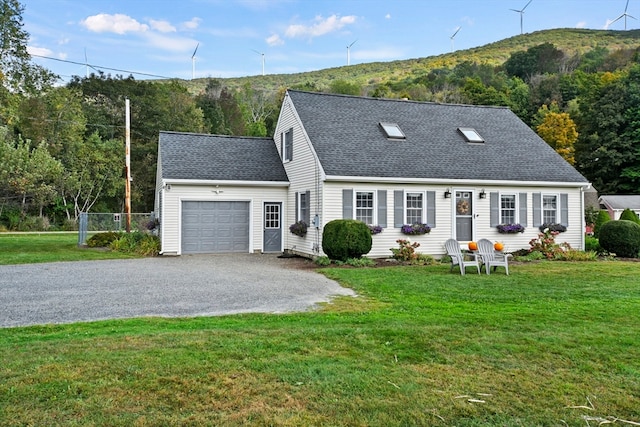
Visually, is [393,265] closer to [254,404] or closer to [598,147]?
[254,404]

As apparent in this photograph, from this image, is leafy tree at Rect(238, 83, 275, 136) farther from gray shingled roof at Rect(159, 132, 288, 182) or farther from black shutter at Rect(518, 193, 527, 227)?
black shutter at Rect(518, 193, 527, 227)

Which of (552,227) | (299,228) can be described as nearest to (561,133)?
(552,227)

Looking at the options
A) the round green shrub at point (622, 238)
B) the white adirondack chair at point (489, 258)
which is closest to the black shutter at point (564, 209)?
the round green shrub at point (622, 238)

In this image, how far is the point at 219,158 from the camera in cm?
1739

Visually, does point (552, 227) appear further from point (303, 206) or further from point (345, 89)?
point (345, 89)

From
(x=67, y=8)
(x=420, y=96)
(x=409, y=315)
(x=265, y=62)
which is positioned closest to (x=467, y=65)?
(x=420, y=96)

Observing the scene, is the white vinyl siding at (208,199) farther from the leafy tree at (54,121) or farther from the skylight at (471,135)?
the leafy tree at (54,121)

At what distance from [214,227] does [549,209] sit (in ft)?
38.7

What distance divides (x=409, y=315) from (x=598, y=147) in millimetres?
40470

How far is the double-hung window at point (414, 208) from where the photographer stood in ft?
48.9

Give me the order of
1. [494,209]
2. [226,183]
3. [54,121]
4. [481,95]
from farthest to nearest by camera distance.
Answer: [481,95], [54,121], [226,183], [494,209]

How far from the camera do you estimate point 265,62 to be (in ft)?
108

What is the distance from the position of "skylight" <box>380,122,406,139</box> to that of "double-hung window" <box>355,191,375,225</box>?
2.88 m

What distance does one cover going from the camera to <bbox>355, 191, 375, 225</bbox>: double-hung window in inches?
567
